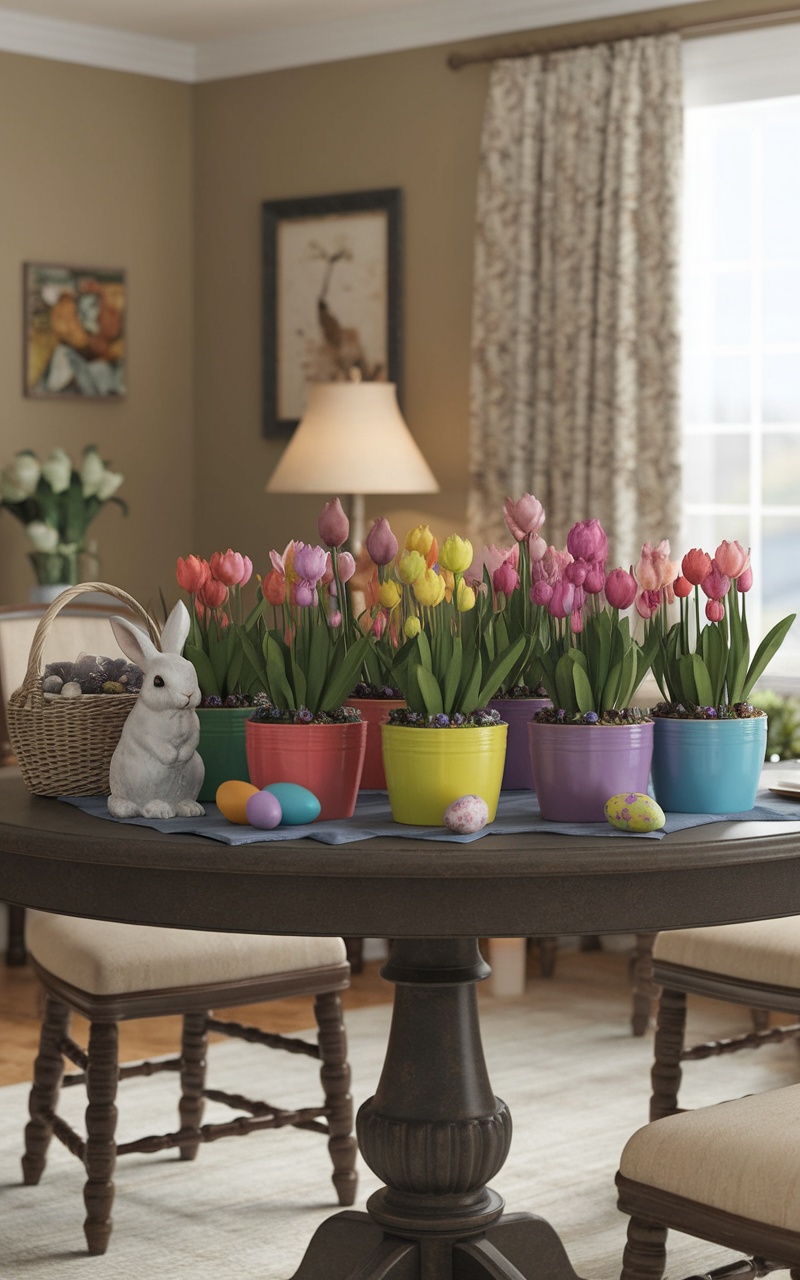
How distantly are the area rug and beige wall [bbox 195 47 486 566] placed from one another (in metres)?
1.88

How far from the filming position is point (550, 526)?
536cm

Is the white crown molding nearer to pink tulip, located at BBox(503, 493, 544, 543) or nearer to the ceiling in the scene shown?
the ceiling

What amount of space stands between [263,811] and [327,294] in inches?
169

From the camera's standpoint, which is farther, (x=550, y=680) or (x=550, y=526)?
(x=550, y=526)

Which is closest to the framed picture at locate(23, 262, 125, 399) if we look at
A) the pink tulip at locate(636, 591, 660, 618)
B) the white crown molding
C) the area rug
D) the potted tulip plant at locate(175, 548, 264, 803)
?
the white crown molding

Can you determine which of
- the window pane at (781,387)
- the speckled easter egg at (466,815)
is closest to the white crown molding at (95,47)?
the window pane at (781,387)

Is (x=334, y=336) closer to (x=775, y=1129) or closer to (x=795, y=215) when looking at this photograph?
(x=795, y=215)

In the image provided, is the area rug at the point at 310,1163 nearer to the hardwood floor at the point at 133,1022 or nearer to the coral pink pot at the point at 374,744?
the hardwood floor at the point at 133,1022

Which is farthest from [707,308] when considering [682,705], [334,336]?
[682,705]

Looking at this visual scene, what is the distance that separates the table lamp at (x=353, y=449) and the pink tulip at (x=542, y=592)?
3131mm

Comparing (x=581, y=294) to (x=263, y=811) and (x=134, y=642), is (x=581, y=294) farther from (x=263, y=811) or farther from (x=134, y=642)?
(x=263, y=811)

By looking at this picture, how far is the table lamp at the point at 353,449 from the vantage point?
17.4 ft

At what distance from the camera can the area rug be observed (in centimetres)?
306

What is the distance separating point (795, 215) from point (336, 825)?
353 cm
